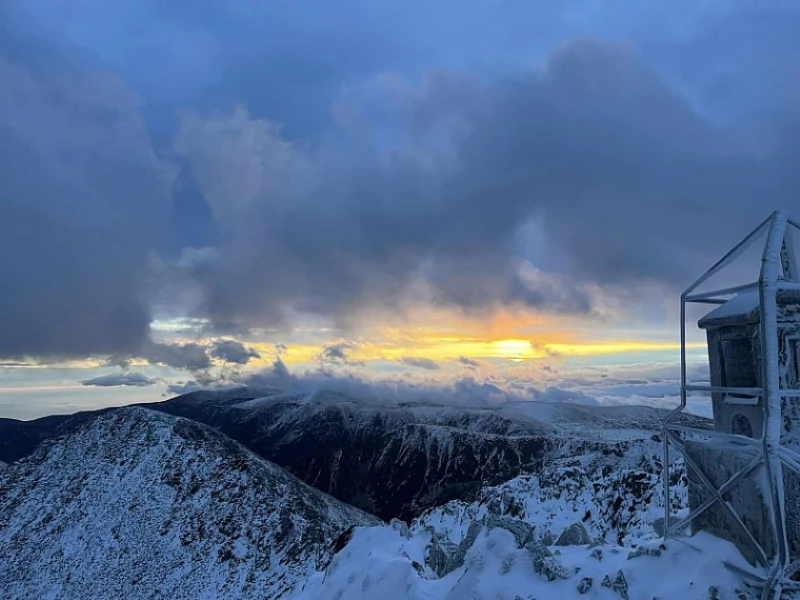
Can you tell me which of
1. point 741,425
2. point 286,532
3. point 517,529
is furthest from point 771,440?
point 286,532

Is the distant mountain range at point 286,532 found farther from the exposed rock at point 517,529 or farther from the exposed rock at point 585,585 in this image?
the exposed rock at point 517,529

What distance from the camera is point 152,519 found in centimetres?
7325

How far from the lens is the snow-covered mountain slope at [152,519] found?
61.4 m

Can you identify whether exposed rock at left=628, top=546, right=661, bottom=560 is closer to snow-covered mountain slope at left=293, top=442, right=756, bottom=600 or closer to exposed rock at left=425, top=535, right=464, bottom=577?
snow-covered mountain slope at left=293, top=442, right=756, bottom=600

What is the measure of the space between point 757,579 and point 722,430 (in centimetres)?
512

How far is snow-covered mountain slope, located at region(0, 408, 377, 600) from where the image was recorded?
6144 centimetres

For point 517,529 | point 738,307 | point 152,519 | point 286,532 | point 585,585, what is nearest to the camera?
point 738,307

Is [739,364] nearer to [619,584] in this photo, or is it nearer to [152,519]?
[619,584]

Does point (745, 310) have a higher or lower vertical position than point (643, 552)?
higher

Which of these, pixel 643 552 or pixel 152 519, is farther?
pixel 152 519

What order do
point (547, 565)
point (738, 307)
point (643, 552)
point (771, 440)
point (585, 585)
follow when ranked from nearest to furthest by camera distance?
point (771, 440) → point (738, 307) → point (585, 585) → point (643, 552) → point (547, 565)

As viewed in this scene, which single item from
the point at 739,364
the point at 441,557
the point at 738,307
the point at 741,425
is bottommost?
the point at 441,557

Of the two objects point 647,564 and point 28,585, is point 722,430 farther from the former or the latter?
point 28,585

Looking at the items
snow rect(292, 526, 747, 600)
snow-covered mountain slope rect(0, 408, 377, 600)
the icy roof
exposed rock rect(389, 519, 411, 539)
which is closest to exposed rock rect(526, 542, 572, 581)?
snow rect(292, 526, 747, 600)
